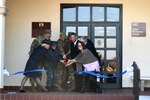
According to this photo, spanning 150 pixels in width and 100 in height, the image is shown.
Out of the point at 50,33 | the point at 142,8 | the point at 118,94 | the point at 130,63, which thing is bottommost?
the point at 118,94

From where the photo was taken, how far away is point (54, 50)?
13703 mm

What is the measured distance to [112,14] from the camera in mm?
15008

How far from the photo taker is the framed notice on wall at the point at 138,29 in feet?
48.4

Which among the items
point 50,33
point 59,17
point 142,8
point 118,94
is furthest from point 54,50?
point 142,8

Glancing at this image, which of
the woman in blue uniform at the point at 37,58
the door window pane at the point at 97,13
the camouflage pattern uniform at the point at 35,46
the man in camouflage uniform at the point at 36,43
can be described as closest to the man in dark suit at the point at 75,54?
the woman in blue uniform at the point at 37,58

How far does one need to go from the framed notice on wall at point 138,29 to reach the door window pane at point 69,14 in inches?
85.3

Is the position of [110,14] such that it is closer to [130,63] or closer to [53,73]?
[130,63]

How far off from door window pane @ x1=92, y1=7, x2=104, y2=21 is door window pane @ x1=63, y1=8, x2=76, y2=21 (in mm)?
724

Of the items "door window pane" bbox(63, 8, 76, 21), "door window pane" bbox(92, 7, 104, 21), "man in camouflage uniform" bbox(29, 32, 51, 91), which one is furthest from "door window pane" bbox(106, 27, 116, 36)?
"man in camouflage uniform" bbox(29, 32, 51, 91)

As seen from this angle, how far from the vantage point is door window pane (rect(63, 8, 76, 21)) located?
1507cm

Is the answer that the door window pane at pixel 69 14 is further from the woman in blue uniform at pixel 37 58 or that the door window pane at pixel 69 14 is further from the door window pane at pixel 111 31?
the woman in blue uniform at pixel 37 58

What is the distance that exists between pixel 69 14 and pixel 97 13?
1.02 metres

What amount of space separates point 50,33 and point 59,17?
1331 mm

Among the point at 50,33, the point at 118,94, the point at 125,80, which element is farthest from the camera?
the point at 125,80
